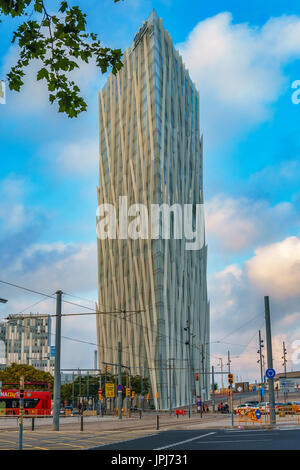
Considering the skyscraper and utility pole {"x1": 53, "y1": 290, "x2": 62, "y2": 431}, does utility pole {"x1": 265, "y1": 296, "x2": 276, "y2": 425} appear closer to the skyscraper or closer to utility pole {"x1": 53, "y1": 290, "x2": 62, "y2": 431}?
utility pole {"x1": 53, "y1": 290, "x2": 62, "y2": 431}

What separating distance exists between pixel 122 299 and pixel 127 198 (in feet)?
66.9

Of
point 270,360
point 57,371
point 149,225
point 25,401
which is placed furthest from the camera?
point 149,225

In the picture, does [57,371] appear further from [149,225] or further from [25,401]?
[149,225]

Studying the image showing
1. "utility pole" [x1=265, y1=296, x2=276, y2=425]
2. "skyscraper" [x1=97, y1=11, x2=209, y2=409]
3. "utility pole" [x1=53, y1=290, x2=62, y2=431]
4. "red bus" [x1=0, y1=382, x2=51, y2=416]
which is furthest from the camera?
"skyscraper" [x1=97, y1=11, x2=209, y2=409]

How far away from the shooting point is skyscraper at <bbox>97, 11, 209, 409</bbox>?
321 feet

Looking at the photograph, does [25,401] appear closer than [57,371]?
No

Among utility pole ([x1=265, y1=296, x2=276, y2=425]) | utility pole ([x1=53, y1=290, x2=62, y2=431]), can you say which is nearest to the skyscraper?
utility pole ([x1=265, y1=296, x2=276, y2=425])

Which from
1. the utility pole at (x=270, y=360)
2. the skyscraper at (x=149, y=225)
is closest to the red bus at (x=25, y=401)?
the utility pole at (x=270, y=360)

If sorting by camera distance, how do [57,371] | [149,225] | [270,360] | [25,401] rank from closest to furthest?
1. [57,371]
2. [270,360]
3. [25,401]
4. [149,225]

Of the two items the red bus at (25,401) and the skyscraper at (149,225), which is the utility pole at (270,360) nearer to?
the red bus at (25,401)

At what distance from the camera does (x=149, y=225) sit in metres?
100

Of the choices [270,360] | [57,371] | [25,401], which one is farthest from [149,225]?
[57,371]
